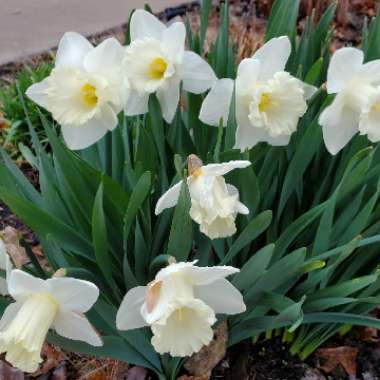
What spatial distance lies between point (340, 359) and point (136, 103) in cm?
92

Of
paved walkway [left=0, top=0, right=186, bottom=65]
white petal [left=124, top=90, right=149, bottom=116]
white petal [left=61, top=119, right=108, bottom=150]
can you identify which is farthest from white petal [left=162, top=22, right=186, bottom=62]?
paved walkway [left=0, top=0, right=186, bottom=65]

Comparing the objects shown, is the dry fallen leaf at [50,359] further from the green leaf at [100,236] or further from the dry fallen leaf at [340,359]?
the dry fallen leaf at [340,359]

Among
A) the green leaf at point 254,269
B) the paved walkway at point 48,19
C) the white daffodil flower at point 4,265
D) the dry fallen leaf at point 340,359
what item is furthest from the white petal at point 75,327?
the paved walkway at point 48,19

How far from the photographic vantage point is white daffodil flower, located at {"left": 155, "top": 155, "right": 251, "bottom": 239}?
3.49ft

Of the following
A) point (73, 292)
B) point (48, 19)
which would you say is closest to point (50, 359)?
point (73, 292)

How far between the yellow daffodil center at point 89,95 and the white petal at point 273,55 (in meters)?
0.35

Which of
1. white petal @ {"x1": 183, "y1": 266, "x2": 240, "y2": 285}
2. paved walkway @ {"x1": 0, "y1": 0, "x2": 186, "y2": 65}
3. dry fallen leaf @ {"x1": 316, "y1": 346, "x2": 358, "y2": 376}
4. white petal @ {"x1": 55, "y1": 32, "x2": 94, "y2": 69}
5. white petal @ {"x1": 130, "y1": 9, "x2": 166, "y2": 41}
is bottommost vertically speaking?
dry fallen leaf @ {"x1": 316, "y1": 346, "x2": 358, "y2": 376}

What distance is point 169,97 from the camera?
1273 millimetres

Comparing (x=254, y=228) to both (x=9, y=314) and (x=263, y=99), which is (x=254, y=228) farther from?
(x=9, y=314)

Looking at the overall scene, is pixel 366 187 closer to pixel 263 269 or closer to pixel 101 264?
pixel 263 269

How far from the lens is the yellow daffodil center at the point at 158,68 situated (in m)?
1.21

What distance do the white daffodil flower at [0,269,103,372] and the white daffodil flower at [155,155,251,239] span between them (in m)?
0.23

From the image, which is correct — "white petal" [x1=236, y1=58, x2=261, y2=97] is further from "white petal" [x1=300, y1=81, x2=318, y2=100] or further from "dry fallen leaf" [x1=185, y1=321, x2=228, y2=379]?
"dry fallen leaf" [x1=185, y1=321, x2=228, y2=379]

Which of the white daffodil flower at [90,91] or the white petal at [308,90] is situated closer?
the white daffodil flower at [90,91]
